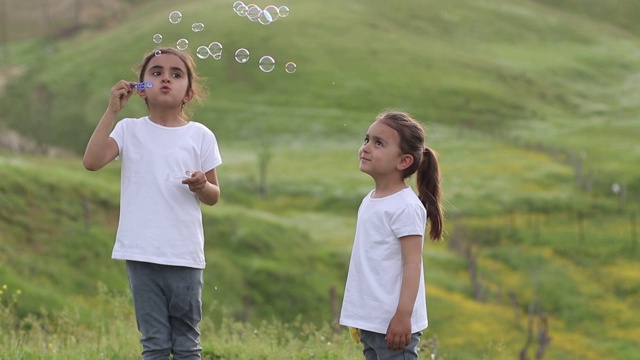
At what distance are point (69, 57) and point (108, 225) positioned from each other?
312 feet

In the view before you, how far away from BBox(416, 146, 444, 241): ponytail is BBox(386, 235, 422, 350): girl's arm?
46 centimetres

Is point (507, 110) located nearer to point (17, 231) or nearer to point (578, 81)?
point (578, 81)

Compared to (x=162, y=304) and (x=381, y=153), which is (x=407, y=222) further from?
(x=162, y=304)

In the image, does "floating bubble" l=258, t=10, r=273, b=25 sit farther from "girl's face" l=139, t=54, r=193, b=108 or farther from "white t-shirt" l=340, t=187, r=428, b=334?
"white t-shirt" l=340, t=187, r=428, b=334

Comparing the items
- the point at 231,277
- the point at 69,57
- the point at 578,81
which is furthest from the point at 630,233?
the point at 69,57

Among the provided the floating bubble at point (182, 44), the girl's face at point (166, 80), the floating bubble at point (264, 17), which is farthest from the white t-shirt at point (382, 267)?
the floating bubble at point (264, 17)

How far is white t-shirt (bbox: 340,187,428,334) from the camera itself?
629 cm

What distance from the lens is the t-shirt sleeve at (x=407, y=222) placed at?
6.27 m

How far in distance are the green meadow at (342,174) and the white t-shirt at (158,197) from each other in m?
1.31

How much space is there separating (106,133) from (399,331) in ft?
8.34

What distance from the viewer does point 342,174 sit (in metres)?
72.7

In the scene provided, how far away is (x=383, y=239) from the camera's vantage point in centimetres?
637

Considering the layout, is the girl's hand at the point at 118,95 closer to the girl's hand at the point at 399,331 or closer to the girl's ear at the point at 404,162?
the girl's ear at the point at 404,162

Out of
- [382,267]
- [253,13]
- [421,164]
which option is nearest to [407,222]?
[382,267]
